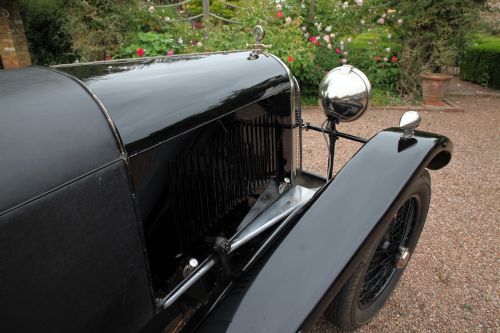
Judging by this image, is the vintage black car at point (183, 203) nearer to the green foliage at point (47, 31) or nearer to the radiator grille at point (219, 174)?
the radiator grille at point (219, 174)

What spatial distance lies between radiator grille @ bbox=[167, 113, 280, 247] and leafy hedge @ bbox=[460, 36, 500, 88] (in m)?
7.03

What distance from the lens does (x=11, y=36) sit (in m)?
5.58

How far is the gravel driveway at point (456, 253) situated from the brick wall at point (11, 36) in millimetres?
4896

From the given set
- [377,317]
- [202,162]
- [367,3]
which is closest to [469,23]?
[367,3]

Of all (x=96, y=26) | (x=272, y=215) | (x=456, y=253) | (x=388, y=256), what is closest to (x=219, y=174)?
(x=272, y=215)

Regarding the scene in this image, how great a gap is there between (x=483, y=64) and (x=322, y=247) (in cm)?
855

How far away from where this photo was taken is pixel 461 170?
3.67 metres

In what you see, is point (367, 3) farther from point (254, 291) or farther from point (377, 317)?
point (254, 291)

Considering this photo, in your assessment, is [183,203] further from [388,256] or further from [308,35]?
[308,35]

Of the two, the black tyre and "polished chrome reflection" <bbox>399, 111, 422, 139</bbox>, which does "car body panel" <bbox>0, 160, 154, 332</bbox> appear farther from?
"polished chrome reflection" <bbox>399, 111, 422, 139</bbox>

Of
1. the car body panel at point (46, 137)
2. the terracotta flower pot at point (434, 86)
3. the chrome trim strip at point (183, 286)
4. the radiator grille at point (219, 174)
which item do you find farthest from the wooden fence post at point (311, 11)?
the car body panel at point (46, 137)

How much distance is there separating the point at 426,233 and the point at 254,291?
6.41ft

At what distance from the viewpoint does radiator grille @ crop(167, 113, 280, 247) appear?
4.82ft

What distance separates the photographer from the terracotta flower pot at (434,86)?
5754mm
